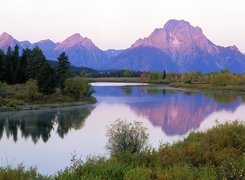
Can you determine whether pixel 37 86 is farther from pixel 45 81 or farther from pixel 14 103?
pixel 14 103

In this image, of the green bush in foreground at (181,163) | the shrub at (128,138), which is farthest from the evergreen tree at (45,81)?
the green bush in foreground at (181,163)

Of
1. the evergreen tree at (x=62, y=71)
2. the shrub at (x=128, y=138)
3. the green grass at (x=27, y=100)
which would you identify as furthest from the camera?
the evergreen tree at (x=62, y=71)

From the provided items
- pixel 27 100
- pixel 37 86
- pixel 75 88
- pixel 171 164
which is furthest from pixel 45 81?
pixel 171 164

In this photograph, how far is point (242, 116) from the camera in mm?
78812

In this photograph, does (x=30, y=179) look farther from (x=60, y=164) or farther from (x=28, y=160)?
(x=28, y=160)

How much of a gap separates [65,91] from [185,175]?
92.5 metres

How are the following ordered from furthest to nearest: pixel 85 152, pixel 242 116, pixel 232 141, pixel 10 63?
1. pixel 10 63
2. pixel 242 116
3. pixel 85 152
4. pixel 232 141

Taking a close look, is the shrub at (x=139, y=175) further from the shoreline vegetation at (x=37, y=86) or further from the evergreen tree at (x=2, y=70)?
the evergreen tree at (x=2, y=70)

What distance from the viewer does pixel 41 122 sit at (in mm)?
68500

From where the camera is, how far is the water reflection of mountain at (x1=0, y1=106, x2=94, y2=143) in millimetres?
58094

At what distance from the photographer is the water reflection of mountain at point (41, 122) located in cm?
5809

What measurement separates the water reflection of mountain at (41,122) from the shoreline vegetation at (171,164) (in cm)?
3594

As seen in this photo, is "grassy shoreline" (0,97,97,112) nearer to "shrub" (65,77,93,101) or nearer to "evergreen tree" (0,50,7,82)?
"shrub" (65,77,93,101)

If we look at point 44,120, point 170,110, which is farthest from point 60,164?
point 170,110
